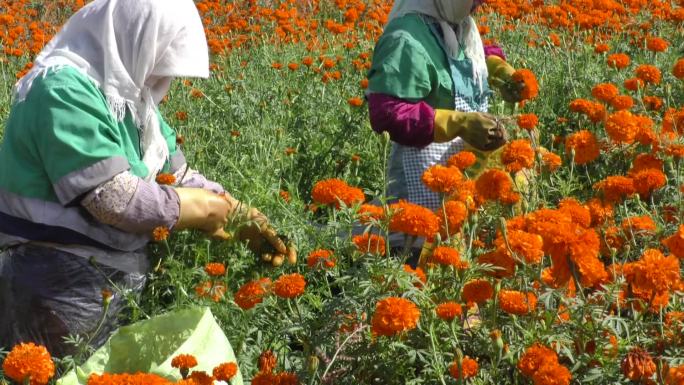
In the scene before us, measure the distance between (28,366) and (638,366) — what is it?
0.98 meters

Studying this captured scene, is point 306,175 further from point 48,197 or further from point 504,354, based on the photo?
point 504,354

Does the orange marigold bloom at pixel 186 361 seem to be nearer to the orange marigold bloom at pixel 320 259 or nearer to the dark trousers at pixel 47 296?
the orange marigold bloom at pixel 320 259

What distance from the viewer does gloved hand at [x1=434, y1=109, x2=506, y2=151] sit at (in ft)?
10.4

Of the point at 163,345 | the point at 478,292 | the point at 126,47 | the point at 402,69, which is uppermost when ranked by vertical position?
the point at 126,47

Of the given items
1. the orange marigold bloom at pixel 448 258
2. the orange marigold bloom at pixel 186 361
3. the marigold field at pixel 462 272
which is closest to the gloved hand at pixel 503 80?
the marigold field at pixel 462 272

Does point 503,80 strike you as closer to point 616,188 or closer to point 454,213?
point 616,188

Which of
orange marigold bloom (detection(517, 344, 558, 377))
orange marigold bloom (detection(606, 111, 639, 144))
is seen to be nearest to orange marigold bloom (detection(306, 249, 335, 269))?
orange marigold bloom (detection(517, 344, 558, 377))

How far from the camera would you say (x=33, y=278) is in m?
2.77

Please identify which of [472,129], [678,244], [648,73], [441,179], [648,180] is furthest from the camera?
[648,73]

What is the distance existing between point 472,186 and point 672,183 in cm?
115

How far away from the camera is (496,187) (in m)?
2.42

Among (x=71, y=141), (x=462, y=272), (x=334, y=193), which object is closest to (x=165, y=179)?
(x=71, y=141)

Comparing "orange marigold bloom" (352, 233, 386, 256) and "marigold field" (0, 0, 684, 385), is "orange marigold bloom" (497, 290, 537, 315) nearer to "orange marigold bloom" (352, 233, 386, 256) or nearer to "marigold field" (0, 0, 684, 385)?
"marigold field" (0, 0, 684, 385)

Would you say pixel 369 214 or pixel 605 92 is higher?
pixel 369 214
